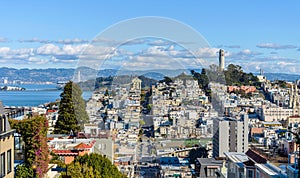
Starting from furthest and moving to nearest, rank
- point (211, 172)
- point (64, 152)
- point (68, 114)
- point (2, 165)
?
point (68, 114)
point (211, 172)
point (64, 152)
point (2, 165)

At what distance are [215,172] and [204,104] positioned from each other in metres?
2.62

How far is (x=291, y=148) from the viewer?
7727 mm

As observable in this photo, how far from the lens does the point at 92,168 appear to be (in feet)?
24.1

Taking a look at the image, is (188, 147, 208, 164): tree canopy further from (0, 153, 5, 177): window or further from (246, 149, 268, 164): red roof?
(0, 153, 5, 177): window

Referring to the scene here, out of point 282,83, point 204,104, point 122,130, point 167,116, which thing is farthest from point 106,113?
point 282,83

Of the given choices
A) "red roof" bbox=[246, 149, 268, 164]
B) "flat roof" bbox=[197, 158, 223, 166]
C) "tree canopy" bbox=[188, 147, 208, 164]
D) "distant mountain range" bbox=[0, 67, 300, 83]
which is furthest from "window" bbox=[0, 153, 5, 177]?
"tree canopy" bbox=[188, 147, 208, 164]

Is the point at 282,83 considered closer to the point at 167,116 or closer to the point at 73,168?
the point at 167,116

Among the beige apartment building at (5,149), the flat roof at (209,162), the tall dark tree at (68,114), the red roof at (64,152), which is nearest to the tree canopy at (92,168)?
the red roof at (64,152)

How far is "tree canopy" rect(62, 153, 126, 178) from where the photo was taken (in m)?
7.01

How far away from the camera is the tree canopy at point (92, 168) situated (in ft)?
23.0

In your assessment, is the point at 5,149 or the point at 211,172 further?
the point at 211,172

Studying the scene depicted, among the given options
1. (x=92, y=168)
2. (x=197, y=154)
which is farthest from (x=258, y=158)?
(x=197, y=154)

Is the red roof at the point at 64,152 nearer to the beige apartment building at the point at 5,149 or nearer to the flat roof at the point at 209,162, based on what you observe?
the flat roof at the point at 209,162

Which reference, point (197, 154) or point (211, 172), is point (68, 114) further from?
point (211, 172)
